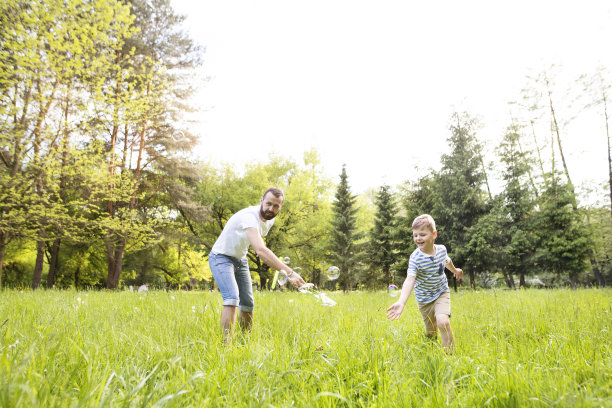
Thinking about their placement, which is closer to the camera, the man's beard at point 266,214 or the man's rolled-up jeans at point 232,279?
the man's rolled-up jeans at point 232,279

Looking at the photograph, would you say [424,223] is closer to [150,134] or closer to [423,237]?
[423,237]

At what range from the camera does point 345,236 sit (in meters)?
23.5

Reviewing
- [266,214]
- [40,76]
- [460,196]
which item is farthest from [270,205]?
[460,196]

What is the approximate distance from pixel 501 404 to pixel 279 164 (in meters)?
30.9

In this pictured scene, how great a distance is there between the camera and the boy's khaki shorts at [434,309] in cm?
377

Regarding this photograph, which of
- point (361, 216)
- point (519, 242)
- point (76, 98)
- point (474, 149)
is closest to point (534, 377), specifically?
point (76, 98)

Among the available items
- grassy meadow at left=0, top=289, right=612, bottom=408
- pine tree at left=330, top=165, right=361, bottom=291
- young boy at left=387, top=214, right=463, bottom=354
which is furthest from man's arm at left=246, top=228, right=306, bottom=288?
pine tree at left=330, top=165, right=361, bottom=291

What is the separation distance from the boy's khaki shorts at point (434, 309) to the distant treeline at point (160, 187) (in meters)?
11.5

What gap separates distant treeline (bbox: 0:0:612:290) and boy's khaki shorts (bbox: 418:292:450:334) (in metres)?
11.5

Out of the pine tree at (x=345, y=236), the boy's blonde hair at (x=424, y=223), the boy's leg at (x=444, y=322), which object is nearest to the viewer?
the boy's leg at (x=444, y=322)

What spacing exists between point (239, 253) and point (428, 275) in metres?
2.31

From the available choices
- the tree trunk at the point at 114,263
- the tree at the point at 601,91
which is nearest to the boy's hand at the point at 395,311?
the tree trunk at the point at 114,263

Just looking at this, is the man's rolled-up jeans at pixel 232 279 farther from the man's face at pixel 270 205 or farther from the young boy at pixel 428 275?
the young boy at pixel 428 275

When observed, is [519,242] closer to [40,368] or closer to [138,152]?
[40,368]
